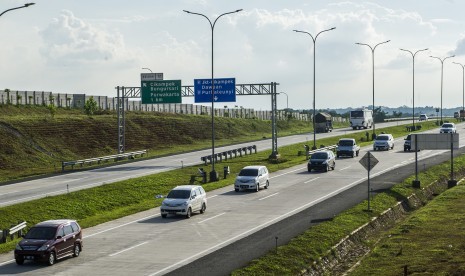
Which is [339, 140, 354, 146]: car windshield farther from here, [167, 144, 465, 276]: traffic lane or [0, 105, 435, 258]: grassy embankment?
[167, 144, 465, 276]: traffic lane

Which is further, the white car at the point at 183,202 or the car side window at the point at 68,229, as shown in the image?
the white car at the point at 183,202

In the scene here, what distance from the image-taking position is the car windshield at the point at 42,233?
30328 mm

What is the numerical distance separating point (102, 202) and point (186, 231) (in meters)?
14.7

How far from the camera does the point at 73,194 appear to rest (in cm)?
5181

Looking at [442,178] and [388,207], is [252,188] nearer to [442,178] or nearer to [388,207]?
[388,207]

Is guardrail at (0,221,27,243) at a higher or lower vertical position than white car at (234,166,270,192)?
lower

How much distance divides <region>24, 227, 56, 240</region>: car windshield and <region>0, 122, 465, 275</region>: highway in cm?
102

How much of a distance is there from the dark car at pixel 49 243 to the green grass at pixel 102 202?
3932 millimetres

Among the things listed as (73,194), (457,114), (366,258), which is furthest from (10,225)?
(457,114)

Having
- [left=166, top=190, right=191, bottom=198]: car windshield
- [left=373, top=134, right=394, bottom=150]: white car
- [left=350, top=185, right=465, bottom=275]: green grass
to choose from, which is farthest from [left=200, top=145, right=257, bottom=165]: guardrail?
[left=166, top=190, right=191, bottom=198]: car windshield

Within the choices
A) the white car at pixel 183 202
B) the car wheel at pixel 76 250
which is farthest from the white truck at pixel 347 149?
the car wheel at pixel 76 250

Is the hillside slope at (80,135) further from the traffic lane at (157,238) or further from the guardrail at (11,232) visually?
the traffic lane at (157,238)

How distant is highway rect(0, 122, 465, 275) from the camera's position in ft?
97.5

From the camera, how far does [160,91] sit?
81.2 metres
